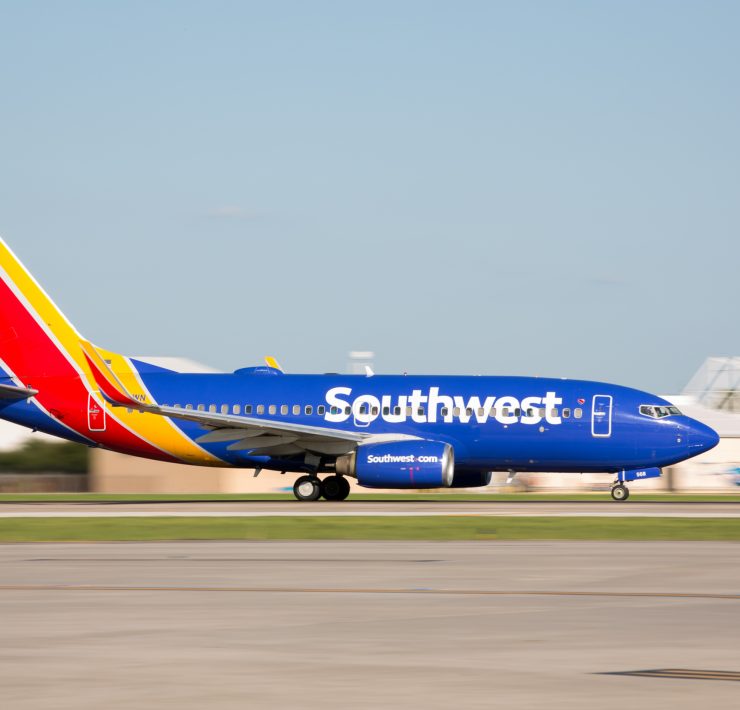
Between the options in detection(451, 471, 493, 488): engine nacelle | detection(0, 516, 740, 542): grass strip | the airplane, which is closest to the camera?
detection(0, 516, 740, 542): grass strip

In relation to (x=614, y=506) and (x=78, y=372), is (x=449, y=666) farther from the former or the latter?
(x=78, y=372)

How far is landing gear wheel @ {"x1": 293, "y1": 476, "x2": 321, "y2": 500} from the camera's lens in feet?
145

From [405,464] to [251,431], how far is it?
16.6 feet

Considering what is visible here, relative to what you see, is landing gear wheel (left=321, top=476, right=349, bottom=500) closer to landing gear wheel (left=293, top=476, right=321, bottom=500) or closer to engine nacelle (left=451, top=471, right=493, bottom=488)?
landing gear wheel (left=293, top=476, right=321, bottom=500)

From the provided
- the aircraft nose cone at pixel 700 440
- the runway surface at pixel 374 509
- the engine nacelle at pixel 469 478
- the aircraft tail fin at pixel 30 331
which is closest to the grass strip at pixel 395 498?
the engine nacelle at pixel 469 478

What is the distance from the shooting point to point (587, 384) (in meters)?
44.0

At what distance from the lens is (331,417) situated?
44.3 meters

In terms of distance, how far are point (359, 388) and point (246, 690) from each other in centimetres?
3411

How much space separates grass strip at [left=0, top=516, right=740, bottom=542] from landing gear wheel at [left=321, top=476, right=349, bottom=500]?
9782 mm

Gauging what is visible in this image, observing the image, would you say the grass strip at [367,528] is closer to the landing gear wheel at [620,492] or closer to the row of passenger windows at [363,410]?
the row of passenger windows at [363,410]

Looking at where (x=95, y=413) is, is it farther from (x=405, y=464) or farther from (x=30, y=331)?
(x=405, y=464)

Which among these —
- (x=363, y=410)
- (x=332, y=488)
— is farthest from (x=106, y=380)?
(x=363, y=410)

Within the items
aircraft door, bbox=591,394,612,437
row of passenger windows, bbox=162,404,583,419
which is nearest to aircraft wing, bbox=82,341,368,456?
row of passenger windows, bbox=162,404,583,419

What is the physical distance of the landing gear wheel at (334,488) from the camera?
44500 millimetres
